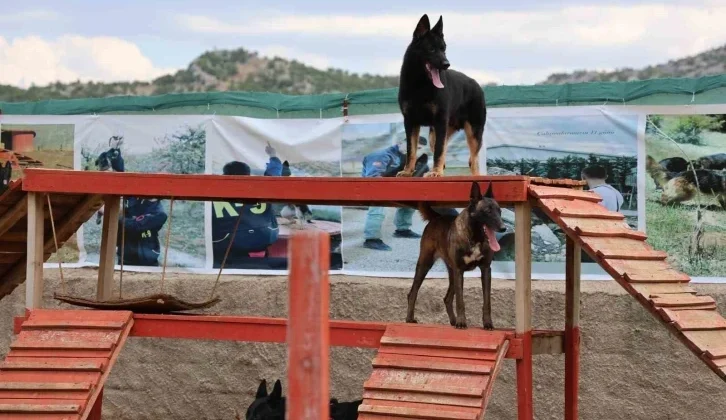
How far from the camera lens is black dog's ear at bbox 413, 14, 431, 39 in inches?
328

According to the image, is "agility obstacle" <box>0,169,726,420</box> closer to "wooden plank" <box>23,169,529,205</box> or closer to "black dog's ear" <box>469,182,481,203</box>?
"wooden plank" <box>23,169,529,205</box>

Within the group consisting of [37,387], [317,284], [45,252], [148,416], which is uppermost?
[317,284]

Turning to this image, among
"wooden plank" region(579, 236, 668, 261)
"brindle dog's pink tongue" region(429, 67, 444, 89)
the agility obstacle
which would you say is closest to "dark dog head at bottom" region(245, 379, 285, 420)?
the agility obstacle

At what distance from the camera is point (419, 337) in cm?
778

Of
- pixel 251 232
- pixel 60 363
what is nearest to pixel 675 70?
pixel 251 232

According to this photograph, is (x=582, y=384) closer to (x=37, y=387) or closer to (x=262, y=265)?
(x=262, y=265)

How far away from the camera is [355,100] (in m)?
10.9

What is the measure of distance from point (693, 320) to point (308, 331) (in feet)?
16.4

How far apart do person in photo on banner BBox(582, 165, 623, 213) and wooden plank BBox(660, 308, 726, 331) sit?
9.34 ft

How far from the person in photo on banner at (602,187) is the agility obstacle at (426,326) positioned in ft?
4.58

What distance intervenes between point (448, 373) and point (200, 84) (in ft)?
90.5

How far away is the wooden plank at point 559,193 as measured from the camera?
7.62m

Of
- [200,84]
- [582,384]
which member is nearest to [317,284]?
[582,384]

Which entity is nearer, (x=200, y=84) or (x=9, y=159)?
(x=9, y=159)
